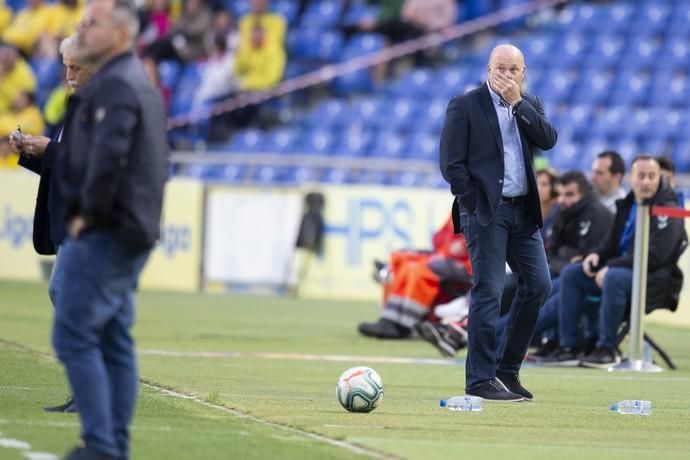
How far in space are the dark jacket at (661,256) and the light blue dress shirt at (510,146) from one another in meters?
3.68

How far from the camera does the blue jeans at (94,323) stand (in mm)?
6203

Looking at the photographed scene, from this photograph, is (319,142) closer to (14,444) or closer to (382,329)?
(382,329)

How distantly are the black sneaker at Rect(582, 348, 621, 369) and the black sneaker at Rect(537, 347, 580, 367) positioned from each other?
0.13 metres

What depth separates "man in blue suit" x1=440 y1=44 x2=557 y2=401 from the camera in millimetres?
9375

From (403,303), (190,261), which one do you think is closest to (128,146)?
(403,303)

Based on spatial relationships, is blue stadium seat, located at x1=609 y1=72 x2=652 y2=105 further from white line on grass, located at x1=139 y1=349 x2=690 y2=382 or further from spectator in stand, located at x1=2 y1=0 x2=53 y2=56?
spectator in stand, located at x1=2 y1=0 x2=53 y2=56

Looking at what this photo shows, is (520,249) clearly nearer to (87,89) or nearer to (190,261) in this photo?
(87,89)

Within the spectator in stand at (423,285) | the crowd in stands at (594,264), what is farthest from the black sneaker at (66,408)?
the spectator in stand at (423,285)

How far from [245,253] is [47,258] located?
120 inches

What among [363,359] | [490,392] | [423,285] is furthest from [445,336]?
[490,392]

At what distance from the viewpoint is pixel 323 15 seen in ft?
84.0

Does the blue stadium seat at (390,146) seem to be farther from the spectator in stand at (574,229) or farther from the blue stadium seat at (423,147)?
the spectator in stand at (574,229)

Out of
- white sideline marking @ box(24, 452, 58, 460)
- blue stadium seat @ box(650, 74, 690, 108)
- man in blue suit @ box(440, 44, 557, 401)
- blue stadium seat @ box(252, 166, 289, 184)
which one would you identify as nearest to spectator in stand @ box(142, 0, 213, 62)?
blue stadium seat @ box(252, 166, 289, 184)

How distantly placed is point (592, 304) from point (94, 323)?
8.18 m
